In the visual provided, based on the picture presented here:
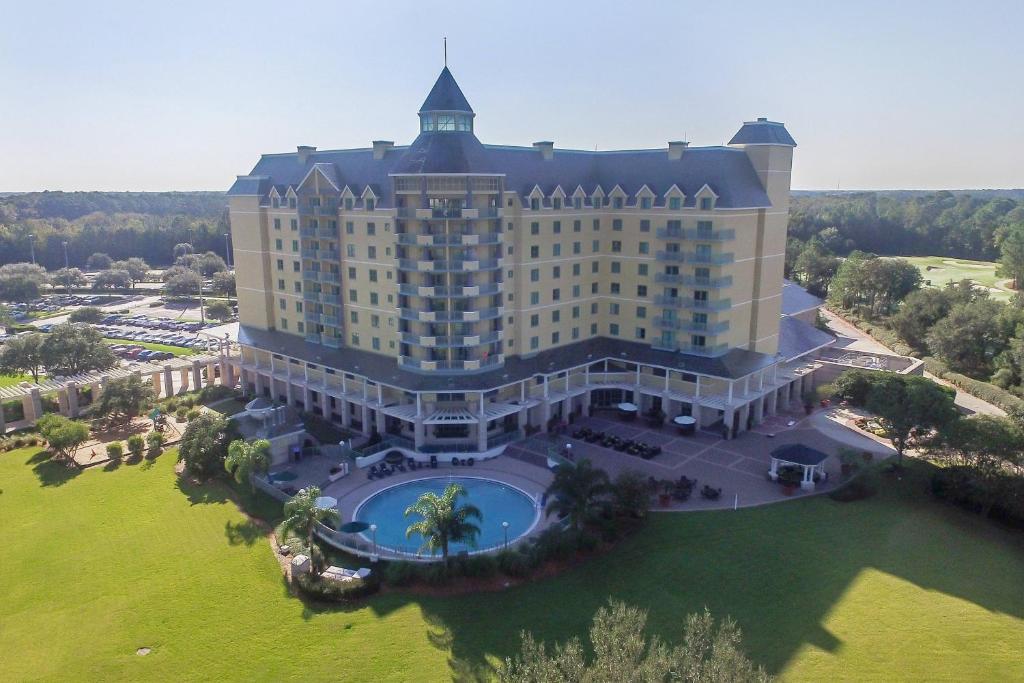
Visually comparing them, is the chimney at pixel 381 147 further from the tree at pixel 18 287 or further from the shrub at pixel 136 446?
the tree at pixel 18 287

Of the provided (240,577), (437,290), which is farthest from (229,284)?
(240,577)

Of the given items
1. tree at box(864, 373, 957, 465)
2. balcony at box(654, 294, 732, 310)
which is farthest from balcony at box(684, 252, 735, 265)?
tree at box(864, 373, 957, 465)

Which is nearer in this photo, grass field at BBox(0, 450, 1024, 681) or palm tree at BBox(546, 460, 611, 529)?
grass field at BBox(0, 450, 1024, 681)

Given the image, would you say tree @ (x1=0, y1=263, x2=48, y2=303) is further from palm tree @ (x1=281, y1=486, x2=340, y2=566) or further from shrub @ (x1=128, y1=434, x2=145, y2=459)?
palm tree @ (x1=281, y1=486, x2=340, y2=566)

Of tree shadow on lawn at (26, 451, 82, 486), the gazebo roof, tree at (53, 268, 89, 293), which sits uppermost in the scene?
tree at (53, 268, 89, 293)

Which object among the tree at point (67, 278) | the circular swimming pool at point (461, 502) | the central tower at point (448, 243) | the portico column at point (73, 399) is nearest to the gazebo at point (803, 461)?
the circular swimming pool at point (461, 502)

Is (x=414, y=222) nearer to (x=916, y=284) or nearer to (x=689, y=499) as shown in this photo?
(x=689, y=499)
